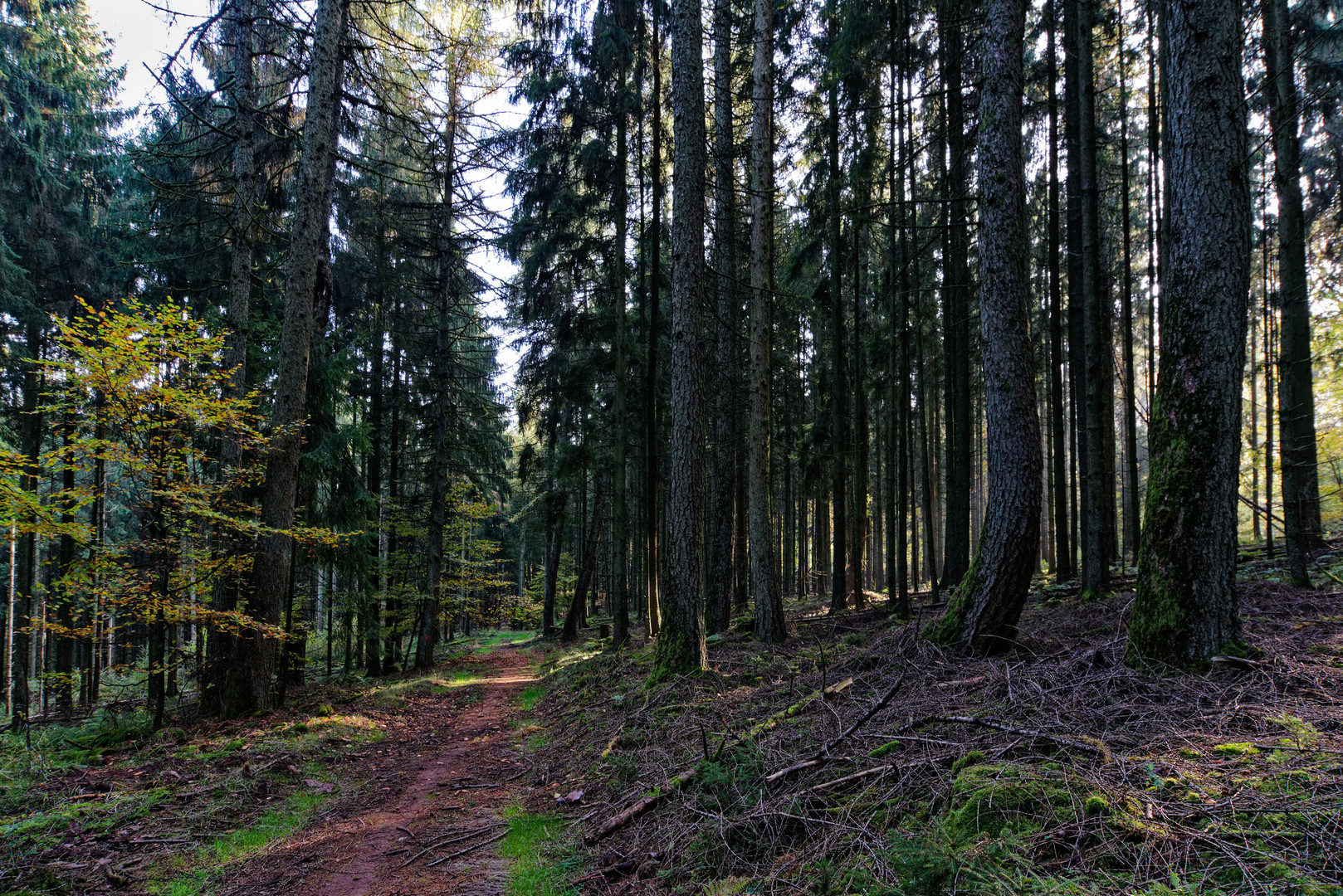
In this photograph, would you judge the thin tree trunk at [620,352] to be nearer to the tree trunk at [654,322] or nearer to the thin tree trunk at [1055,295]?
the tree trunk at [654,322]

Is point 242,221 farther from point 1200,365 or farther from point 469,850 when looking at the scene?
point 1200,365

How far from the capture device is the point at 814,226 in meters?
12.9

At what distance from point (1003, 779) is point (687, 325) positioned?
19.4ft

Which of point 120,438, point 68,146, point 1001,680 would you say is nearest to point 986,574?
point 1001,680

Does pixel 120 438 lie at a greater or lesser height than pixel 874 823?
greater

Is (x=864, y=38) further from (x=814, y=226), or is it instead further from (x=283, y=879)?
(x=283, y=879)

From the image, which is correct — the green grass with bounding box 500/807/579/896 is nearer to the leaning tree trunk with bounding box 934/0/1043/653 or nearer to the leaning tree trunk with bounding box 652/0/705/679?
the leaning tree trunk with bounding box 652/0/705/679

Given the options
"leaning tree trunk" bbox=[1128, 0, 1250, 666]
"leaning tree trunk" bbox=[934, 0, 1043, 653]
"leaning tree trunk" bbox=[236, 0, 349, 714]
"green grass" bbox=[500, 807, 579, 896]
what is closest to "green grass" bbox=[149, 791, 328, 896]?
"green grass" bbox=[500, 807, 579, 896]

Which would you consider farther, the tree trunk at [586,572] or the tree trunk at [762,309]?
the tree trunk at [586,572]

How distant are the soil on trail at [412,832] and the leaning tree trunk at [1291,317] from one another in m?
9.81

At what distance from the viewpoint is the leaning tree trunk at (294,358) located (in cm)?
820

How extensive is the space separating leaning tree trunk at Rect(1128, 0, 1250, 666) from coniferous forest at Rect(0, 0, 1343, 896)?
31 millimetres

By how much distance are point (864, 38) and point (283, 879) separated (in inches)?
543

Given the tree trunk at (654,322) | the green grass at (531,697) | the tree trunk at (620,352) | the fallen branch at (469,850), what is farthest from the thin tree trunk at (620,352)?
the fallen branch at (469,850)
